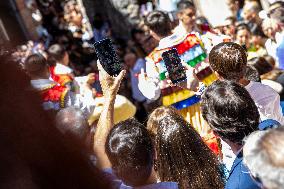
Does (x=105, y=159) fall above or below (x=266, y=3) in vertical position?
above

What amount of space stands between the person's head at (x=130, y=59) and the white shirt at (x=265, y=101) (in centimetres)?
401

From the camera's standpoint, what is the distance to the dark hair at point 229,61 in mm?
2832

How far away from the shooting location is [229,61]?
2844mm

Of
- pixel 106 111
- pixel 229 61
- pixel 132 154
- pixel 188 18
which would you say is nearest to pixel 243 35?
pixel 188 18

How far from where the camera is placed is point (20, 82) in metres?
1.15

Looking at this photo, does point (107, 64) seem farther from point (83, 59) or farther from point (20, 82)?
point (83, 59)

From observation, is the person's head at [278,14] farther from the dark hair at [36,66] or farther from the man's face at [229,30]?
the dark hair at [36,66]

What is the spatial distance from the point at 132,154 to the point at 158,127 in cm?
46

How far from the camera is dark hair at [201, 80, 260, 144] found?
2037 millimetres

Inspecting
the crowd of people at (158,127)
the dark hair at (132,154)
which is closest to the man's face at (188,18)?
the crowd of people at (158,127)

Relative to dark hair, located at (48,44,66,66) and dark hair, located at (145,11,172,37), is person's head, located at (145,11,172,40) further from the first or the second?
dark hair, located at (48,44,66,66)

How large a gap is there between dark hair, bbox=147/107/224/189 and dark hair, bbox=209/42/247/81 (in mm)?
776

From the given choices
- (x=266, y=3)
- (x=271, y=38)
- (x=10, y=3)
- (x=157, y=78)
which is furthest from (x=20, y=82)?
(x=266, y=3)

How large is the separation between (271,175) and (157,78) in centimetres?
260
